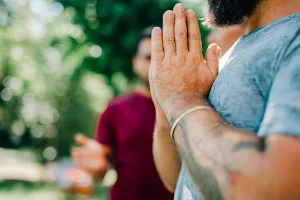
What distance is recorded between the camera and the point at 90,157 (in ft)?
10.4

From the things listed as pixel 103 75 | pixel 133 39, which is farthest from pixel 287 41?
pixel 103 75

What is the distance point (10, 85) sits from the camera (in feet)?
85.8

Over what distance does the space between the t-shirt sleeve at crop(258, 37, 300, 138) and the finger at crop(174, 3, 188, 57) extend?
44 centimetres

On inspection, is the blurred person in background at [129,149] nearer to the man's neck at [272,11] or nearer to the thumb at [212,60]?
the thumb at [212,60]

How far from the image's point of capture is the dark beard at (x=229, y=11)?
1405 mm

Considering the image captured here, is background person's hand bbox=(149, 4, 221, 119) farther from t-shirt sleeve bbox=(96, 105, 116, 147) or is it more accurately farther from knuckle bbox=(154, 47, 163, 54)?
t-shirt sleeve bbox=(96, 105, 116, 147)

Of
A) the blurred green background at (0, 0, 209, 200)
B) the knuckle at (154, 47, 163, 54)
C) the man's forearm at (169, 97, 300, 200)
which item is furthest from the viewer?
the blurred green background at (0, 0, 209, 200)

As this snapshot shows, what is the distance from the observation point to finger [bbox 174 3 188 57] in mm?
1343

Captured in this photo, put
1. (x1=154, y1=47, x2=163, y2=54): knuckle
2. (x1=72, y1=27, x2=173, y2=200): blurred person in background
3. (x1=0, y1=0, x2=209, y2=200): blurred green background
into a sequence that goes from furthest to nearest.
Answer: (x1=0, y1=0, x2=209, y2=200): blurred green background, (x1=72, y1=27, x2=173, y2=200): blurred person in background, (x1=154, y1=47, x2=163, y2=54): knuckle

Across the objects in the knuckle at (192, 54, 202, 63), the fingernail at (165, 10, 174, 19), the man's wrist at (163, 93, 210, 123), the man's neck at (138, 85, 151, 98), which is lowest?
the man's neck at (138, 85, 151, 98)

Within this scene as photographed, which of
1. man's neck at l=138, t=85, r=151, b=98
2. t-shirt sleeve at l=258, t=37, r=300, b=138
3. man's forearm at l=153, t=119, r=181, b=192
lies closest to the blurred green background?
man's neck at l=138, t=85, r=151, b=98

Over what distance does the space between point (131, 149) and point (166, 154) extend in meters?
1.75

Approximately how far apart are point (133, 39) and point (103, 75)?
1332mm

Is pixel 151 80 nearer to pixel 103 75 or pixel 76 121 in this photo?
pixel 103 75
